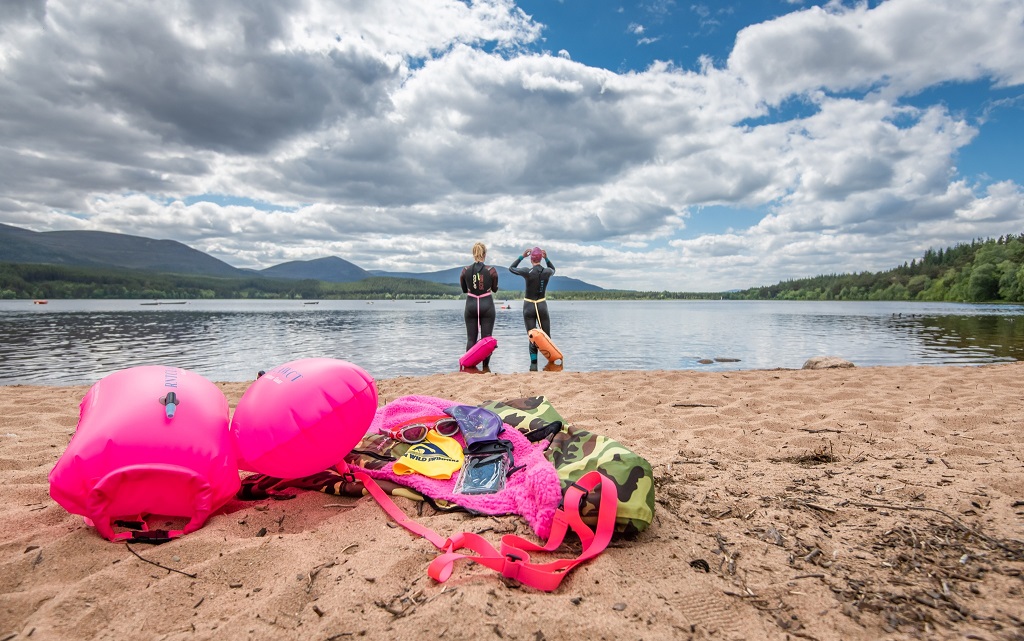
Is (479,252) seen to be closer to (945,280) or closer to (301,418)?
(301,418)

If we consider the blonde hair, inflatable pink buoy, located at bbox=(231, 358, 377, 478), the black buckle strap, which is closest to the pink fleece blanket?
inflatable pink buoy, located at bbox=(231, 358, 377, 478)

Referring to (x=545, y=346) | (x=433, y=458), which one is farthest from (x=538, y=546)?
(x=545, y=346)

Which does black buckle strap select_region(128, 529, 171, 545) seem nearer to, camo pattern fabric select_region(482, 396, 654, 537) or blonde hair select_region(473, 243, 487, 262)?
camo pattern fabric select_region(482, 396, 654, 537)

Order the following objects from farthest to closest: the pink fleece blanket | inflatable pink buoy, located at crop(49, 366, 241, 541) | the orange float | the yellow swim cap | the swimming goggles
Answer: the orange float, the swimming goggles, the yellow swim cap, the pink fleece blanket, inflatable pink buoy, located at crop(49, 366, 241, 541)

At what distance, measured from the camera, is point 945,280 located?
95.6 metres

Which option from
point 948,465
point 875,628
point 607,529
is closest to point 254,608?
point 607,529

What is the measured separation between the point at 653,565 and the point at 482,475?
1.56 metres

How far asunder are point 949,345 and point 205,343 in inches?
1088

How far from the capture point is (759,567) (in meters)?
2.51

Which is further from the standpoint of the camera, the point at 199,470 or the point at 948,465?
the point at 948,465

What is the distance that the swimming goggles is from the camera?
4355mm

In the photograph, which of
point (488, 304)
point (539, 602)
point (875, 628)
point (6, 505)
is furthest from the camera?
point (488, 304)

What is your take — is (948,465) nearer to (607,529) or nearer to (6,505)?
(607,529)

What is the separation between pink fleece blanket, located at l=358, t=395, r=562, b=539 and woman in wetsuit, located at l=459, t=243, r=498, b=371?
8.25m
